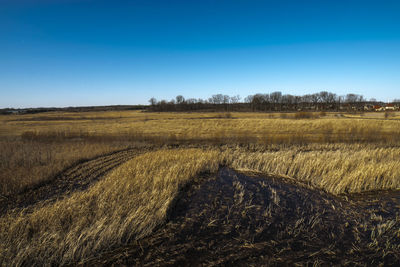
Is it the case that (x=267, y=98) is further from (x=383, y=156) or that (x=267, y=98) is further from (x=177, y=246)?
(x=177, y=246)

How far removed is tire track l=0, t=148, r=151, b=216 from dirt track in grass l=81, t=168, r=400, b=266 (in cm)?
444

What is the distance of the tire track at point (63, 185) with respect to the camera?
6.55 m

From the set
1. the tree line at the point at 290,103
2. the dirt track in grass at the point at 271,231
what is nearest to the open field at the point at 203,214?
the dirt track in grass at the point at 271,231

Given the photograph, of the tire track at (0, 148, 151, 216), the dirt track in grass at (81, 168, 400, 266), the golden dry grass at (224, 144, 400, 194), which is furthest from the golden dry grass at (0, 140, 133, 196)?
the golden dry grass at (224, 144, 400, 194)

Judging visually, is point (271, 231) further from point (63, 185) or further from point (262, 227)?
point (63, 185)

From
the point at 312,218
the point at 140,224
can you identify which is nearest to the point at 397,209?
the point at 312,218

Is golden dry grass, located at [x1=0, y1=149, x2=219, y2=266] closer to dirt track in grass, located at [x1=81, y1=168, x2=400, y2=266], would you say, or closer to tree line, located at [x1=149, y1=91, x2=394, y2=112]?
dirt track in grass, located at [x1=81, y1=168, x2=400, y2=266]

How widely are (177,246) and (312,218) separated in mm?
3982

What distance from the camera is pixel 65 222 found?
4.96 metres

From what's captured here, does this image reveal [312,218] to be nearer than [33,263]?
No

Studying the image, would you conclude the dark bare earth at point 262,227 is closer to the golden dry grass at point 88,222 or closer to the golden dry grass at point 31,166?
the golden dry grass at point 88,222

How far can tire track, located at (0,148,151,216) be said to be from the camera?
6.55 meters

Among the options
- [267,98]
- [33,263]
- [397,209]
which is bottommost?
[397,209]

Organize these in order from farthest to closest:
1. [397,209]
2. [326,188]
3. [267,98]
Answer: [267,98] < [326,188] < [397,209]
